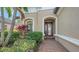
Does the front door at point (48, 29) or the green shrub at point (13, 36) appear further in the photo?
the front door at point (48, 29)

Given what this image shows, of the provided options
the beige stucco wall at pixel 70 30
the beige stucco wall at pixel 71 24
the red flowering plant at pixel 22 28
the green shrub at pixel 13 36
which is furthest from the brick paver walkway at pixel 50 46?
the green shrub at pixel 13 36

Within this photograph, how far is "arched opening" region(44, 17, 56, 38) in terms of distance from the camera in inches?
280

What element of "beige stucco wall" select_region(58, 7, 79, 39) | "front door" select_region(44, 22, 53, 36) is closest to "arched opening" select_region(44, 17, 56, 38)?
"front door" select_region(44, 22, 53, 36)

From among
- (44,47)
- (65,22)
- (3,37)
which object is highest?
(65,22)

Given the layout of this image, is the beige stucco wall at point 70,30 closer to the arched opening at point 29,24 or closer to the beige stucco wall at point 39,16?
the beige stucco wall at point 39,16

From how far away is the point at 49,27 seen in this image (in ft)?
23.5

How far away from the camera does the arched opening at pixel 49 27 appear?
712 cm

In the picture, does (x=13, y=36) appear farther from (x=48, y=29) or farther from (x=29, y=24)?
(x=48, y=29)
